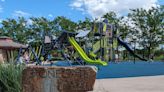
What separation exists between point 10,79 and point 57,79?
1.71 m

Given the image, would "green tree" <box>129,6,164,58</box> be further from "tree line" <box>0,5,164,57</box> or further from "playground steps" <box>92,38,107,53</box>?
→ "playground steps" <box>92,38,107,53</box>

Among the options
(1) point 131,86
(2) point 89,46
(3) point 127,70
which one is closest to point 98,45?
(2) point 89,46

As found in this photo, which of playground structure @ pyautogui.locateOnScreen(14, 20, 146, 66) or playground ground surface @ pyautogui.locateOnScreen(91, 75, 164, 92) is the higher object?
playground structure @ pyautogui.locateOnScreen(14, 20, 146, 66)

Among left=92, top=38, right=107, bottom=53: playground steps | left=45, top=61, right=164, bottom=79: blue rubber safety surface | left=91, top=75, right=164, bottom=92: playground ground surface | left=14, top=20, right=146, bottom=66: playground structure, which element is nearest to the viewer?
left=91, top=75, right=164, bottom=92: playground ground surface

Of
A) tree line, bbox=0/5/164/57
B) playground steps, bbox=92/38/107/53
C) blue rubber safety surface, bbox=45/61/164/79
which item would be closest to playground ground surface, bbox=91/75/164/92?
blue rubber safety surface, bbox=45/61/164/79

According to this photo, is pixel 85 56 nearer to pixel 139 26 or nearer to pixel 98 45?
pixel 98 45

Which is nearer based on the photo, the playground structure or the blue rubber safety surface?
the blue rubber safety surface

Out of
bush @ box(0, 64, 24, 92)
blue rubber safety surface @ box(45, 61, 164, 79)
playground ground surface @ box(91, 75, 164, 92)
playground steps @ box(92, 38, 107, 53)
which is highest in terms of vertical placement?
bush @ box(0, 64, 24, 92)

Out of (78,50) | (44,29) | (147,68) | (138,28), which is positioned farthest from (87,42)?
(44,29)

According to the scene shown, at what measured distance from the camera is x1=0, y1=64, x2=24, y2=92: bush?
10.4 metres

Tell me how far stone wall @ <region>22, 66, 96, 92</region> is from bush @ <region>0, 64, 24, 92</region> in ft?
2.76

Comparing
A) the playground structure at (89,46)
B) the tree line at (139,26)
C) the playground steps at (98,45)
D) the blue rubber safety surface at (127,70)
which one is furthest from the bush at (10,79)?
the tree line at (139,26)

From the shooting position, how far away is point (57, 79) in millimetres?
9477

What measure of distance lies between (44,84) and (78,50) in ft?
49.8
